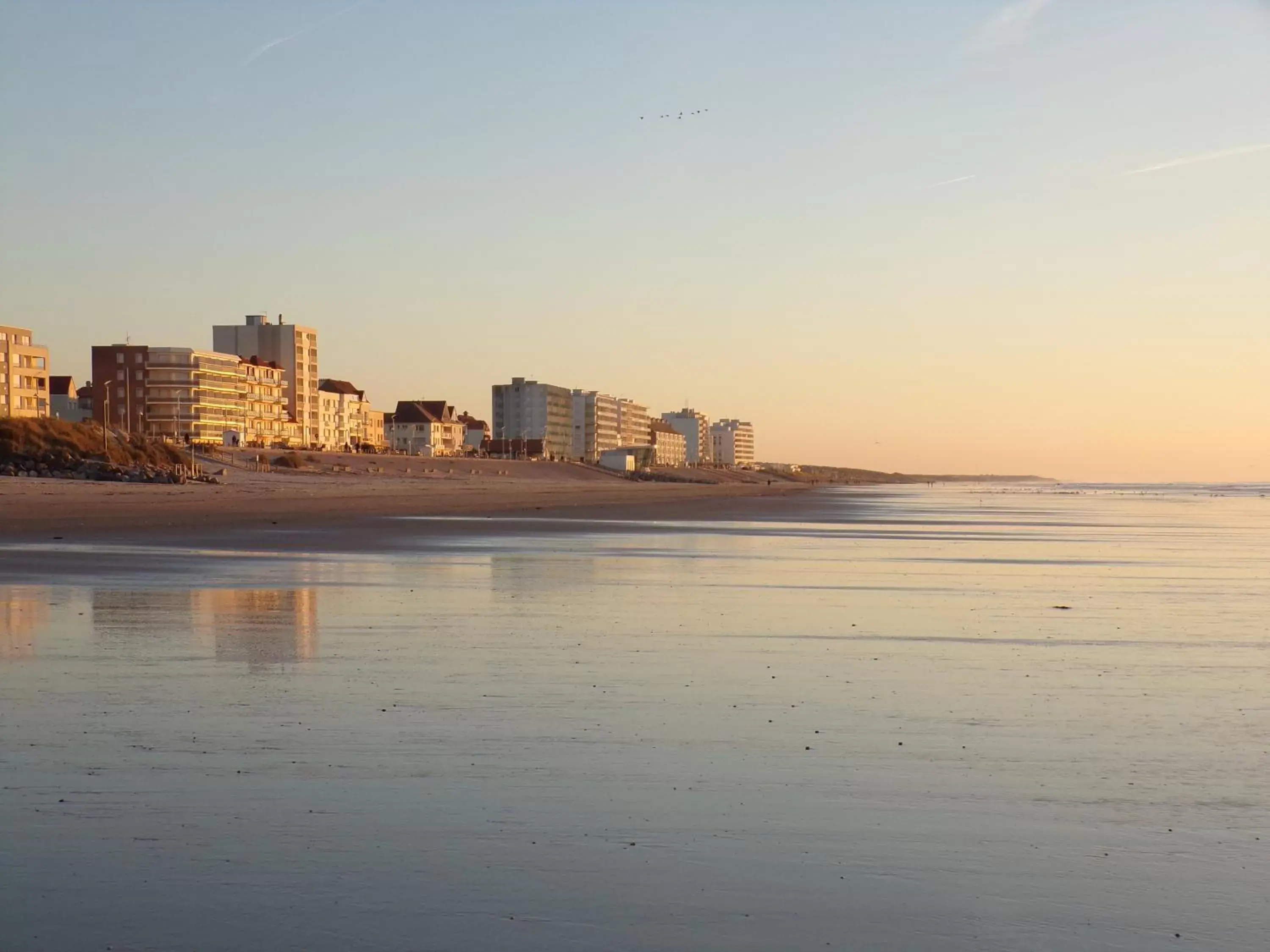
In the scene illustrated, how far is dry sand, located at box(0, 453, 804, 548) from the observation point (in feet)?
97.1

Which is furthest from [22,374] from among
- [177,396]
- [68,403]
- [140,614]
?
[140,614]

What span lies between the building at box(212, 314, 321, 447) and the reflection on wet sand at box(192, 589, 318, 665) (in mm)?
150710

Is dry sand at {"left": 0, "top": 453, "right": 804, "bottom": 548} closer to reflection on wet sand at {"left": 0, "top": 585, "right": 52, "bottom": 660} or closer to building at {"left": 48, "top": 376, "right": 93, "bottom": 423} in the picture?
reflection on wet sand at {"left": 0, "top": 585, "right": 52, "bottom": 660}

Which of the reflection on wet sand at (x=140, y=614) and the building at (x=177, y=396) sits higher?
the building at (x=177, y=396)

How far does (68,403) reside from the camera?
150 metres

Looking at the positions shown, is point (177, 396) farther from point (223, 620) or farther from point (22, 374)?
point (223, 620)

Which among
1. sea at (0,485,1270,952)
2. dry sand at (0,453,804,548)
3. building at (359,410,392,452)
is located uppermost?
building at (359,410,392,452)

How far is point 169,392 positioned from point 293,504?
98.3 metres

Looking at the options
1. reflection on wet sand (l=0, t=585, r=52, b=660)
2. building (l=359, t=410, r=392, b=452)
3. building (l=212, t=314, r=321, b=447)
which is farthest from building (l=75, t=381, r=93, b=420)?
reflection on wet sand (l=0, t=585, r=52, b=660)

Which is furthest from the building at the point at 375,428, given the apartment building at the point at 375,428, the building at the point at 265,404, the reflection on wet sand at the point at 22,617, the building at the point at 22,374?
the reflection on wet sand at the point at 22,617

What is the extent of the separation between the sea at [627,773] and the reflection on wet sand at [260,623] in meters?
0.07

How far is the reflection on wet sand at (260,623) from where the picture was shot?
11.0 meters

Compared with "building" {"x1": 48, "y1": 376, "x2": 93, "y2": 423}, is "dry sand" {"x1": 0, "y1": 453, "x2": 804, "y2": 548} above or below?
below

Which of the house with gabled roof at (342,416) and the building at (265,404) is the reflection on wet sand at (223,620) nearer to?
the building at (265,404)
